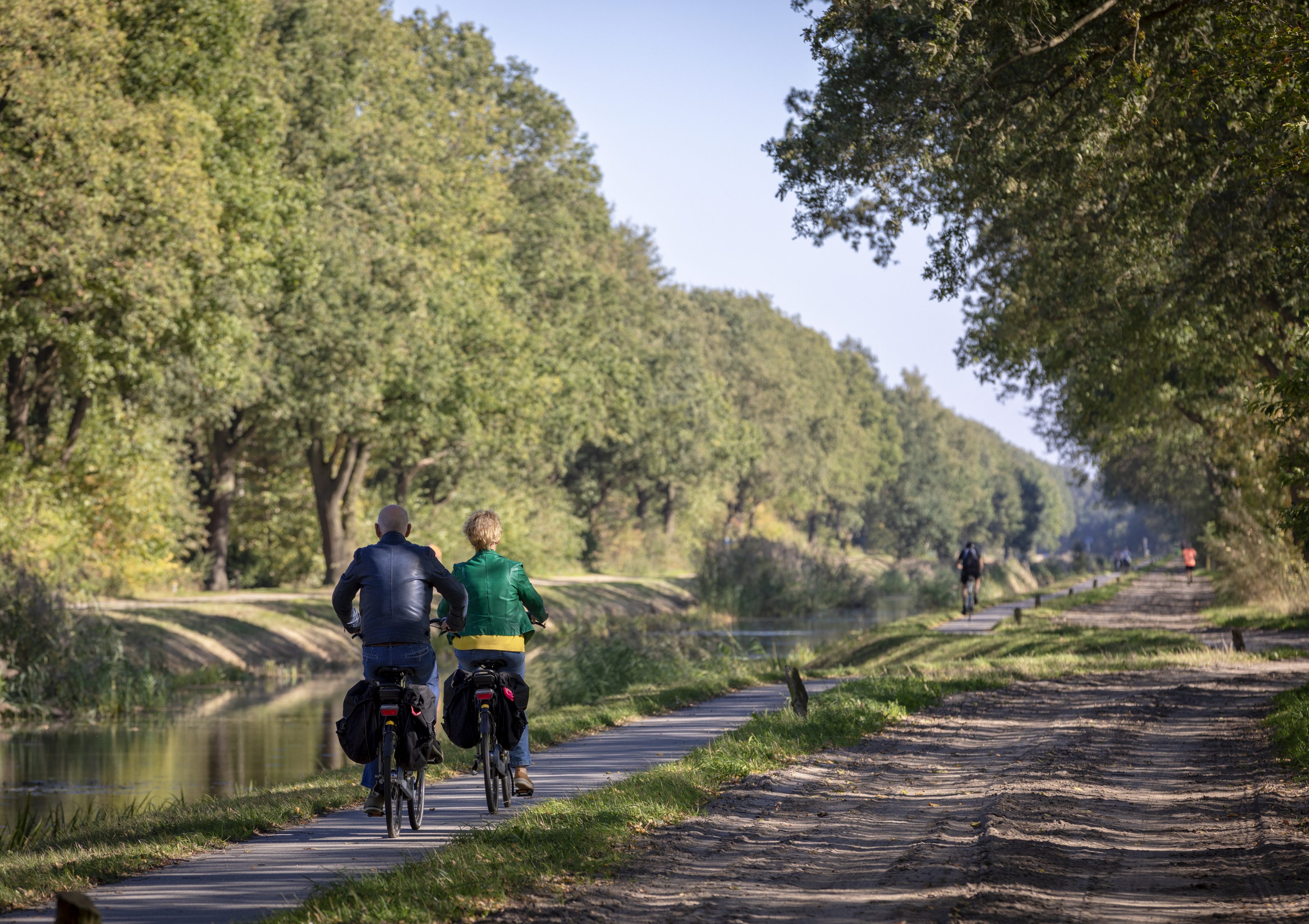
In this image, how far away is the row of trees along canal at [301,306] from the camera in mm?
25109

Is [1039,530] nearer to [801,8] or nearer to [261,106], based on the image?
[261,106]

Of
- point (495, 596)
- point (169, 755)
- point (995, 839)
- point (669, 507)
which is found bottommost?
point (169, 755)

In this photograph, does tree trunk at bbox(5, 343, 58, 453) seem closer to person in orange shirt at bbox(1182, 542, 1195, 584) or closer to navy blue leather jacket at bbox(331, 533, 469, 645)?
navy blue leather jacket at bbox(331, 533, 469, 645)

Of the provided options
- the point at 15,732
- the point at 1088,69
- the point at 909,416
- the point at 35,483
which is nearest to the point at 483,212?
the point at 35,483

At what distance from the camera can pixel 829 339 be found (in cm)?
13650

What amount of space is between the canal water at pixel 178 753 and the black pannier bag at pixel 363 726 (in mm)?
4416

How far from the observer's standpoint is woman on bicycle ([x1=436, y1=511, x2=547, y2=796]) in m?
9.52

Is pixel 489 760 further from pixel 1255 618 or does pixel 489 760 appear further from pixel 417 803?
pixel 1255 618

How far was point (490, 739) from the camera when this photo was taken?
9.41 m

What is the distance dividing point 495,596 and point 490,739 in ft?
3.11

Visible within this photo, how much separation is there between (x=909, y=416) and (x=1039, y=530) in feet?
108

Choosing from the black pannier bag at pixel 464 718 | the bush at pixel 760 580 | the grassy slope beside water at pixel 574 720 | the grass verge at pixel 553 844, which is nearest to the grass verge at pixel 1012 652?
the grassy slope beside water at pixel 574 720

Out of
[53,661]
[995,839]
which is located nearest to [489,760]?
[995,839]

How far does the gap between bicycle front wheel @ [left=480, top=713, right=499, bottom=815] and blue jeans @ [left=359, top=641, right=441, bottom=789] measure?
2.59ft
